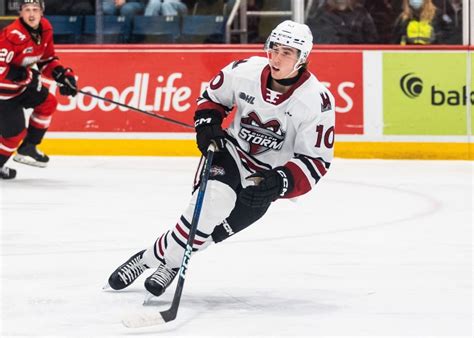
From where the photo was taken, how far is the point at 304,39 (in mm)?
3848

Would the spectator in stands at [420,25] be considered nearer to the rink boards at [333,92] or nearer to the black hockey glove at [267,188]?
the rink boards at [333,92]

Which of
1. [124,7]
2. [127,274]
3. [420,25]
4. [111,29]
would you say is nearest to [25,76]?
[111,29]

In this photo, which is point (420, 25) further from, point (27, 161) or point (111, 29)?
point (27, 161)

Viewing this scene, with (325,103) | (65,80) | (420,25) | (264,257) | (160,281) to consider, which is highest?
(325,103)

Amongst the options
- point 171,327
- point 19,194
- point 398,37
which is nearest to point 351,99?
point 398,37

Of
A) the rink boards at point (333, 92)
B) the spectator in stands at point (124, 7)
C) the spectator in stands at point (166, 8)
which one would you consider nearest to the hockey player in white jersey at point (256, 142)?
the rink boards at point (333, 92)

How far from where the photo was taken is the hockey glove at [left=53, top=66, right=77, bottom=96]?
24.6 ft

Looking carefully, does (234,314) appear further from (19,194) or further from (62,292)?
(19,194)

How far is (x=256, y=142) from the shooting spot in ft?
13.1

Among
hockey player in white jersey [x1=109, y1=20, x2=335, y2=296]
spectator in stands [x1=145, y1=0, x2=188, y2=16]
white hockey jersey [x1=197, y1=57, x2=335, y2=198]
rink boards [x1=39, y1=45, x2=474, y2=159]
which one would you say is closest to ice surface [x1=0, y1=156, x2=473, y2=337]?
hockey player in white jersey [x1=109, y1=20, x2=335, y2=296]

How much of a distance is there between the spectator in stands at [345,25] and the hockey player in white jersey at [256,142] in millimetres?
4896

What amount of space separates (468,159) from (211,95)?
4.82 metres

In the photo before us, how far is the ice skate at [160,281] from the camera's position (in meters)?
3.92

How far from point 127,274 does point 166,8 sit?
5.18 m
